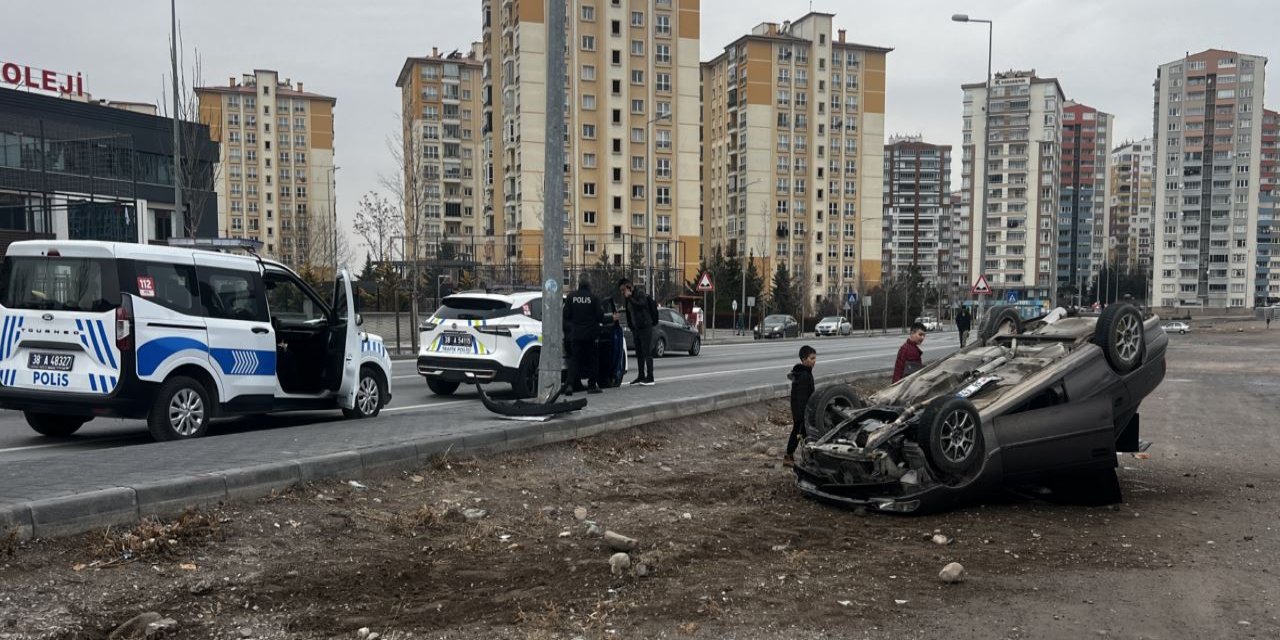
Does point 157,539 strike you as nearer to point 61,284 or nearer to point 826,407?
point 61,284

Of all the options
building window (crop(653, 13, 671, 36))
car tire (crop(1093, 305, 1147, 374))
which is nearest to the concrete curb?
car tire (crop(1093, 305, 1147, 374))

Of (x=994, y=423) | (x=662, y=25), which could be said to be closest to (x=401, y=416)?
(x=994, y=423)

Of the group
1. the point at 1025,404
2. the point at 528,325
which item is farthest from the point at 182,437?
the point at 1025,404

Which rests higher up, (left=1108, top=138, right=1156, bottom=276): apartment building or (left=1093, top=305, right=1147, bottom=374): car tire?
(left=1108, top=138, right=1156, bottom=276): apartment building

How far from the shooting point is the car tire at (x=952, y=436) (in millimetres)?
6809

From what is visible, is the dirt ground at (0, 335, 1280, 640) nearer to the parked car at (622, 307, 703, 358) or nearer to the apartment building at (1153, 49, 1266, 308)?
the parked car at (622, 307, 703, 358)

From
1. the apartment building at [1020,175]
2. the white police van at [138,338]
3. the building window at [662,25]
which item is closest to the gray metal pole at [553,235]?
the white police van at [138,338]

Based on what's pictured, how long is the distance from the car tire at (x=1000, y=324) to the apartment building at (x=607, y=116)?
2519 inches

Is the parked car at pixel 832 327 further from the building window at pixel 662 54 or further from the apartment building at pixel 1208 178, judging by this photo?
the apartment building at pixel 1208 178

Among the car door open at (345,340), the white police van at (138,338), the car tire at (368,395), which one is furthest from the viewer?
the car tire at (368,395)

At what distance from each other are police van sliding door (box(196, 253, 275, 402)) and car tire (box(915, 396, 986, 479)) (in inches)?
258

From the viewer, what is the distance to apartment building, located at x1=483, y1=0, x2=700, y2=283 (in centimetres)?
7462

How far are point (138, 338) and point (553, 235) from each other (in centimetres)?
423

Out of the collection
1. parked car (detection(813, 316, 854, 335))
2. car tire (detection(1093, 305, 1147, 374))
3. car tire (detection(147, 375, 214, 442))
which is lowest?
parked car (detection(813, 316, 854, 335))
